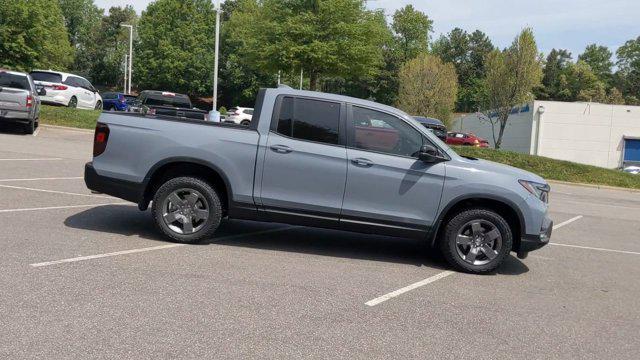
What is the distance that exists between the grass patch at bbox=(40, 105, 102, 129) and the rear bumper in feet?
58.7

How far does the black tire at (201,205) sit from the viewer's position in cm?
679

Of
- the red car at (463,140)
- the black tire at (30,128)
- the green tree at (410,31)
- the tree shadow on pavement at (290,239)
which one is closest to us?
the tree shadow on pavement at (290,239)

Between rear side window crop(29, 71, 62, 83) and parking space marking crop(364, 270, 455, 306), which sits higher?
rear side window crop(29, 71, 62, 83)

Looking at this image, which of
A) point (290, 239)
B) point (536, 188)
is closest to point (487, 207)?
point (536, 188)

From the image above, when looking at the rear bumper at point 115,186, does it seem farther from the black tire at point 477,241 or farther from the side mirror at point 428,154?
the black tire at point 477,241

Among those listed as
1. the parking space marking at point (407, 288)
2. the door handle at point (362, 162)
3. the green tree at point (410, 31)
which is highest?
the green tree at point (410, 31)

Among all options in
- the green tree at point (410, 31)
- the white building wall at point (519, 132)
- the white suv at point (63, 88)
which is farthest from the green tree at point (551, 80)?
the white suv at point (63, 88)

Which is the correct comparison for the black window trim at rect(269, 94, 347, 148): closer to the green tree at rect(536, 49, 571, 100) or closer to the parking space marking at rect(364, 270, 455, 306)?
the parking space marking at rect(364, 270, 455, 306)

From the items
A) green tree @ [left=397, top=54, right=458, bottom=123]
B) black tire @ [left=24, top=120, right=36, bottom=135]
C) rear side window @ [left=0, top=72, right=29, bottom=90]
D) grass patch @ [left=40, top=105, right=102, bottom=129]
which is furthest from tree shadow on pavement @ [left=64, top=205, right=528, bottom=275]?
green tree @ [left=397, top=54, right=458, bottom=123]

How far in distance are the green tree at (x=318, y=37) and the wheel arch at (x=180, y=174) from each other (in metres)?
26.5

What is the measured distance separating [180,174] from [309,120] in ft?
5.37

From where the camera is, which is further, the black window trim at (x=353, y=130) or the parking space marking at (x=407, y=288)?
the black window trim at (x=353, y=130)

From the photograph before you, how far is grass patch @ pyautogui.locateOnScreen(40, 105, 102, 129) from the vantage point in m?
23.7

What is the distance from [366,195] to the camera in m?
6.68
